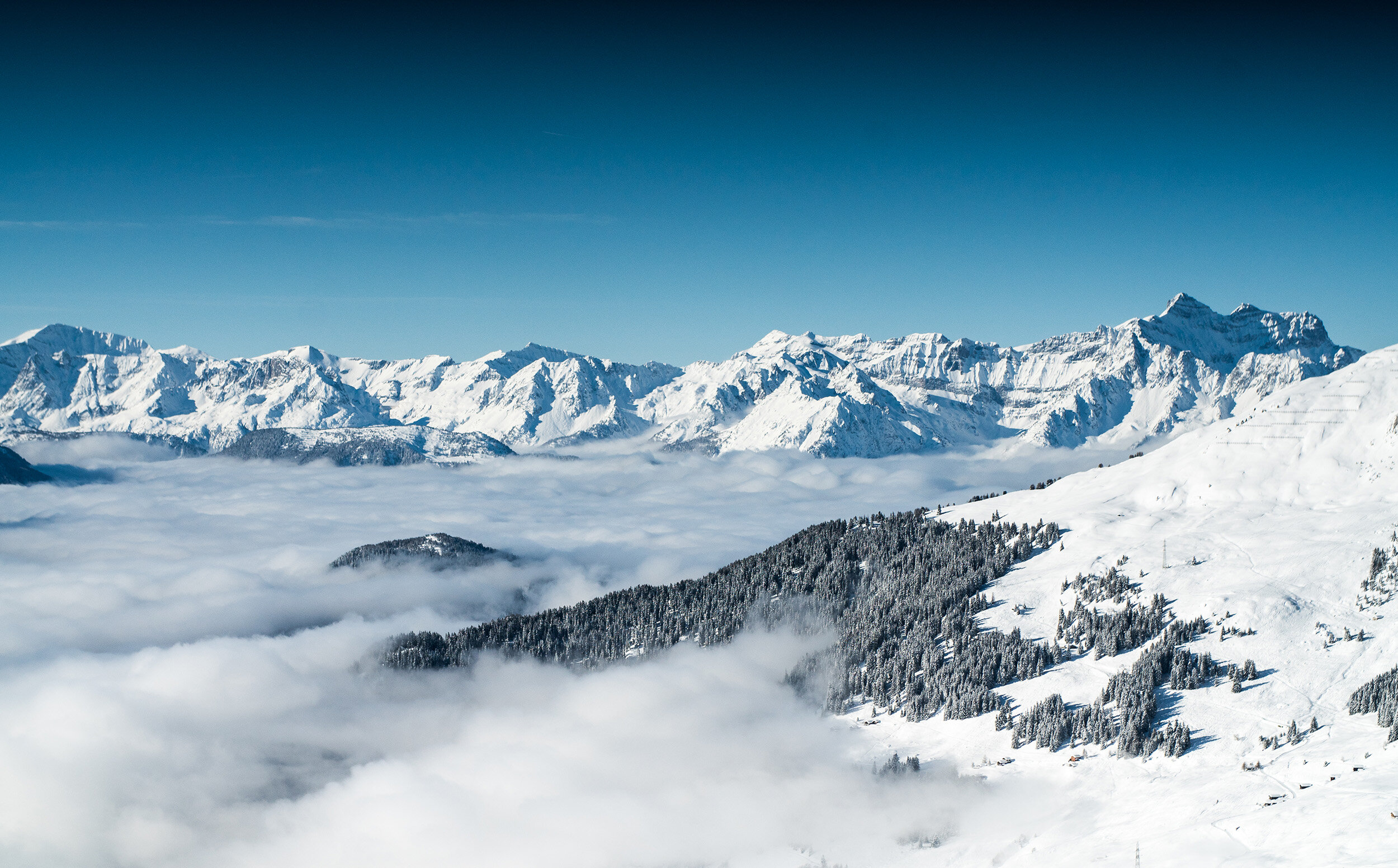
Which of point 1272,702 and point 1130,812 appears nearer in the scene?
point 1130,812

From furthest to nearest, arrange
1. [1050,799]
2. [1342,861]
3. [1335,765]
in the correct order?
→ 1. [1050,799]
2. [1335,765]
3. [1342,861]

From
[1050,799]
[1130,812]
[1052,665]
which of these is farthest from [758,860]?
[1052,665]

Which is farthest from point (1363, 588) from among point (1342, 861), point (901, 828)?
point (901, 828)

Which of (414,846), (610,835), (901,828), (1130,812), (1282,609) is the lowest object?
(414,846)

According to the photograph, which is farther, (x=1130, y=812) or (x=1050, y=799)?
(x=1050, y=799)

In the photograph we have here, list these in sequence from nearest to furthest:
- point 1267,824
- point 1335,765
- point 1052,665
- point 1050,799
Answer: point 1267,824 → point 1335,765 → point 1050,799 → point 1052,665

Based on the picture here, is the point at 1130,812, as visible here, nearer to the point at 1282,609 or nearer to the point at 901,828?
the point at 901,828

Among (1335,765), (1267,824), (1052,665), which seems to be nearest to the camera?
(1267,824)

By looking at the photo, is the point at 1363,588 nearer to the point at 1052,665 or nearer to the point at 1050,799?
the point at 1052,665

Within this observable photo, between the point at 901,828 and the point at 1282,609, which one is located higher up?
the point at 1282,609

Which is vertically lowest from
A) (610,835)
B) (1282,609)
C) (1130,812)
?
(610,835)
